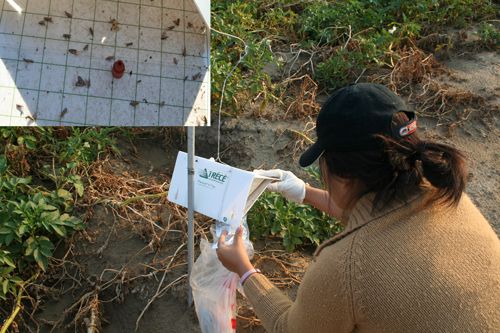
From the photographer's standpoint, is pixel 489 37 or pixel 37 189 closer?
pixel 37 189

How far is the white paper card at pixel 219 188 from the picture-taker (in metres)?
1.95

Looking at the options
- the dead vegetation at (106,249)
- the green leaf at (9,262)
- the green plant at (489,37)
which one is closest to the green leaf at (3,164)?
the dead vegetation at (106,249)

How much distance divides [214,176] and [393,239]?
86cm

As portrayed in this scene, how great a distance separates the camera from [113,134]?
3174mm

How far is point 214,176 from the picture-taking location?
2.02 m

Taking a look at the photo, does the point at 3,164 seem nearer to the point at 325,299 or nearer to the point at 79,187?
the point at 79,187

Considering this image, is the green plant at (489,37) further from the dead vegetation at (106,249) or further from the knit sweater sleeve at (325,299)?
the knit sweater sleeve at (325,299)

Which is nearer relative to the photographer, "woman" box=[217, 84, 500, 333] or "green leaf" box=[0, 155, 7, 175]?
"woman" box=[217, 84, 500, 333]

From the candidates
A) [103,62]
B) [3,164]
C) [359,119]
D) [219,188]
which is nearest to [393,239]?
[359,119]

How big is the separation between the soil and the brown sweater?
1076mm

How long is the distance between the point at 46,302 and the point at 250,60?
1861 millimetres

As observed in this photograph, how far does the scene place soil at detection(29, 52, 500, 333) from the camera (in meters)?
2.42

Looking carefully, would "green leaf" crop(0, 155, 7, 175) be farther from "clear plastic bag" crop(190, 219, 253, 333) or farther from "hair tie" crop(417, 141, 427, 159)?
"hair tie" crop(417, 141, 427, 159)

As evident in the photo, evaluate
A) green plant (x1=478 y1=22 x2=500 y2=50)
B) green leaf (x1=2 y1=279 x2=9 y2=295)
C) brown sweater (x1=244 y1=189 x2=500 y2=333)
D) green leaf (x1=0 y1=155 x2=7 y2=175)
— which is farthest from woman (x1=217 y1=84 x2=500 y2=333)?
green plant (x1=478 y1=22 x2=500 y2=50)
